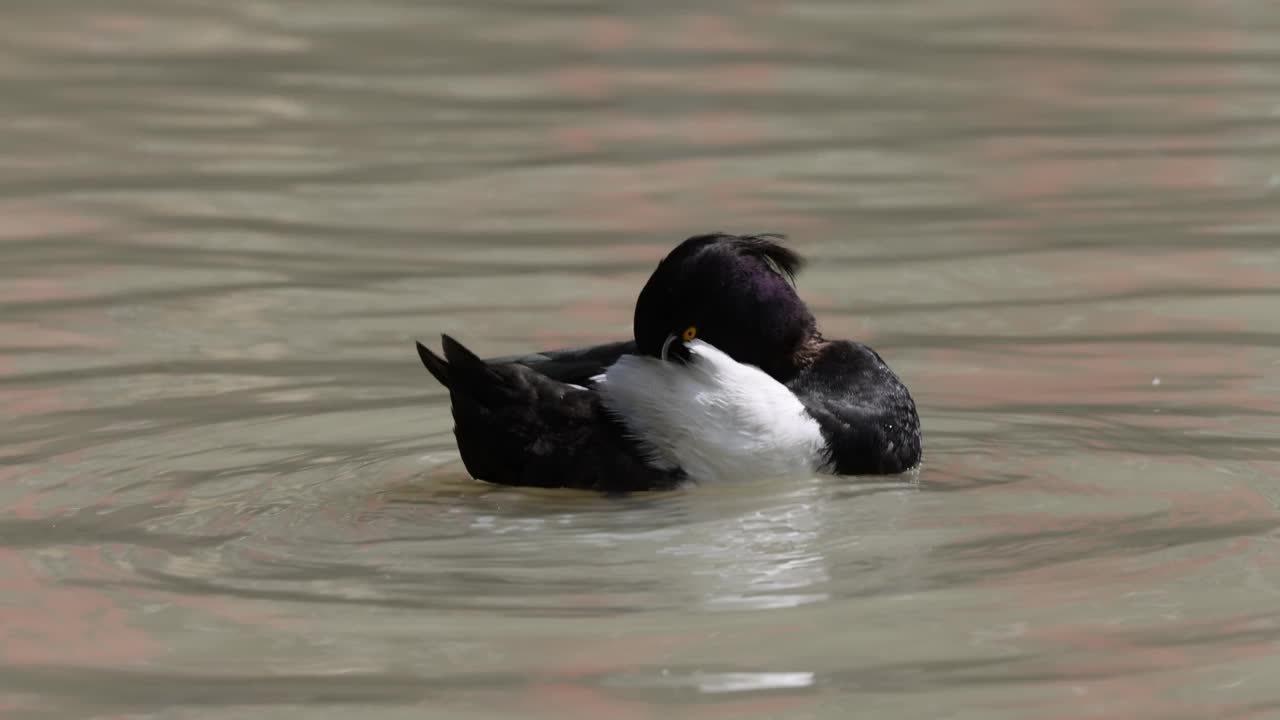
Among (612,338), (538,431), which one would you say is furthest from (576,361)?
(612,338)

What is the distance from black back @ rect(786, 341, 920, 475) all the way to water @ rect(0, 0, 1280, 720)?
125mm

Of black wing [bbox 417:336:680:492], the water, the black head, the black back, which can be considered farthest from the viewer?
the black back

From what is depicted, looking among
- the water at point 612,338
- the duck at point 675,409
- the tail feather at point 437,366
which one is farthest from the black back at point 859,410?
the tail feather at point 437,366

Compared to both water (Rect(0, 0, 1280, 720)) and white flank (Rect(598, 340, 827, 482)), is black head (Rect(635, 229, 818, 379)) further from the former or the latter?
water (Rect(0, 0, 1280, 720))

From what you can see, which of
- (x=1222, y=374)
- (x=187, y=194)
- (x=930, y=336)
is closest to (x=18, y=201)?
(x=187, y=194)

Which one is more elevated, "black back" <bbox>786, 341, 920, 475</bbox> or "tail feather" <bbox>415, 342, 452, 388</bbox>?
"tail feather" <bbox>415, 342, 452, 388</bbox>

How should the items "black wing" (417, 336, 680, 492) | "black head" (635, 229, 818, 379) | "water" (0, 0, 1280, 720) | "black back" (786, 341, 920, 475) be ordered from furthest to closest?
"black back" (786, 341, 920, 475) → "black head" (635, 229, 818, 379) → "black wing" (417, 336, 680, 492) → "water" (0, 0, 1280, 720)

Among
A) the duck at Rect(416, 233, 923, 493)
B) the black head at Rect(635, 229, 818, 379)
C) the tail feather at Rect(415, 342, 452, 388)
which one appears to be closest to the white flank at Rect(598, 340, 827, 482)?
the duck at Rect(416, 233, 923, 493)

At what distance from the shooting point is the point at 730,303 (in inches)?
249

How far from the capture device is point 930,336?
8.05 meters

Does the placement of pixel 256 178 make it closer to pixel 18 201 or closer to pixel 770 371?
pixel 18 201

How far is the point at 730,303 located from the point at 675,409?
1.24ft

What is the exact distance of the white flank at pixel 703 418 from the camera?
6.09 m

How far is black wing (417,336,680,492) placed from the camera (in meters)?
6.08
